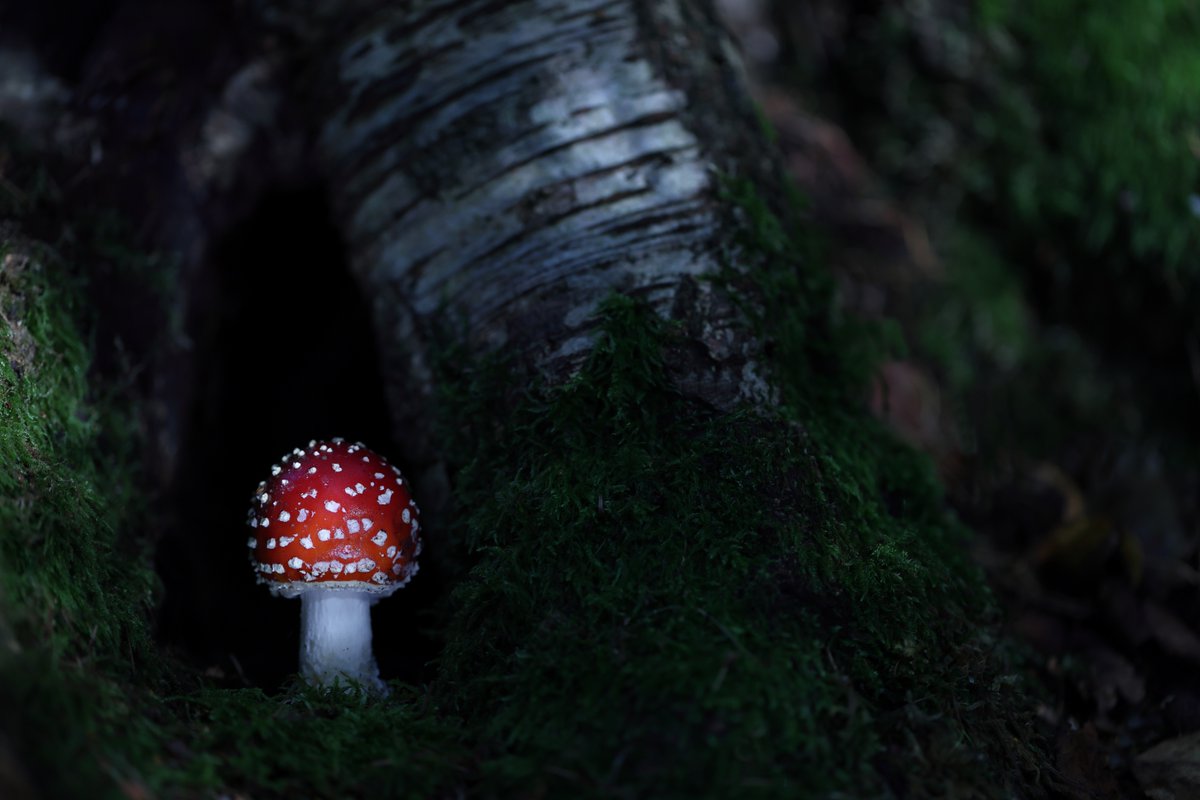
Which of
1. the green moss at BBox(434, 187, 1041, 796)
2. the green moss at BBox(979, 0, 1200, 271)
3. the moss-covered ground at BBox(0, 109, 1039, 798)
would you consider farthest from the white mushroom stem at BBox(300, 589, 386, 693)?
the green moss at BBox(979, 0, 1200, 271)

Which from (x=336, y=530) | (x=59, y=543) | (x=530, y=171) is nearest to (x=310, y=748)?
(x=336, y=530)

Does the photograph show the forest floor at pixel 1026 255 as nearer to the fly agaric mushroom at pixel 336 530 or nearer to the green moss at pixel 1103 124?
the green moss at pixel 1103 124

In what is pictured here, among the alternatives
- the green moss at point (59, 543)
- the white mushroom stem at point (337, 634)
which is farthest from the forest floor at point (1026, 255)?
the green moss at point (59, 543)

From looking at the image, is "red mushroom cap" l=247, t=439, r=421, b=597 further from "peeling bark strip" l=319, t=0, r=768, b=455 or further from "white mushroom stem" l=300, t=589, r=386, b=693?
"peeling bark strip" l=319, t=0, r=768, b=455

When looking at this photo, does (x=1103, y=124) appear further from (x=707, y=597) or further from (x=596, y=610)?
(x=596, y=610)

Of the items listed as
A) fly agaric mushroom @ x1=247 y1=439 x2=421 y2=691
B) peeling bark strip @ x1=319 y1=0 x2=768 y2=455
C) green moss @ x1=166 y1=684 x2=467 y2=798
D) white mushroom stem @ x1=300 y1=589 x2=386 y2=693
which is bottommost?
green moss @ x1=166 y1=684 x2=467 y2=798

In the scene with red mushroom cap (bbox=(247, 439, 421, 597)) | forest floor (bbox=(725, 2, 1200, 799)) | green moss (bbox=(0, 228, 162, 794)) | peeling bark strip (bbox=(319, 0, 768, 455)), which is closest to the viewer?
green moss (bbox=(0, 228, 162, 794))

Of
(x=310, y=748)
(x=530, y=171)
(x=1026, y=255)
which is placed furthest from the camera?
(x=1026, y=255)
